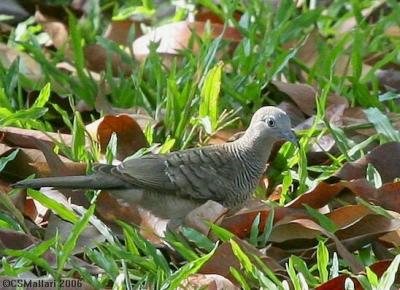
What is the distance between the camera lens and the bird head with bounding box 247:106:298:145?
→ 16.7 ft

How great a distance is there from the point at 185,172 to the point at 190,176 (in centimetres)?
3

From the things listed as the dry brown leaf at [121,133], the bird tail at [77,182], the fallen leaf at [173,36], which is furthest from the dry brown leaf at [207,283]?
the fallen leaf at [173,36]

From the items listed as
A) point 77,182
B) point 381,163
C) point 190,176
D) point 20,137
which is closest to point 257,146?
point 190,176

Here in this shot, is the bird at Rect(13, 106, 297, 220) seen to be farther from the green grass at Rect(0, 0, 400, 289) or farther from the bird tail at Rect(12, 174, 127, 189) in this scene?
the green grass at Rect(0, 0, 400, 289)

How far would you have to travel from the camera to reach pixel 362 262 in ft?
14.6

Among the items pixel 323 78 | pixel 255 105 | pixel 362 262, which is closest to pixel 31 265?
pixel 362 262

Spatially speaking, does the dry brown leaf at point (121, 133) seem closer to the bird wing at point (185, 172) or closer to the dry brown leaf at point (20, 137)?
the dry brown leaf at point (20, 137)

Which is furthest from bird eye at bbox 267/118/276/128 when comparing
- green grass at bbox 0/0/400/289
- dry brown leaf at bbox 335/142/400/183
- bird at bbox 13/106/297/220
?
dry brown leaf at bbox 335/142/400/183

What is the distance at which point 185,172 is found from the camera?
491 cm

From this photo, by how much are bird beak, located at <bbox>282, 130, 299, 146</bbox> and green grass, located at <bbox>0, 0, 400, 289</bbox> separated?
0.10 m

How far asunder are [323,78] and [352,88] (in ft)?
0.49

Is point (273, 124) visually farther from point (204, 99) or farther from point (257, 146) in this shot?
point (204, 99)

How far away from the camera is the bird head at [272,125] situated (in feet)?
16.7

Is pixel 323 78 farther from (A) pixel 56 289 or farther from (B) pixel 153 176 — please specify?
(A) pixel 56 289
